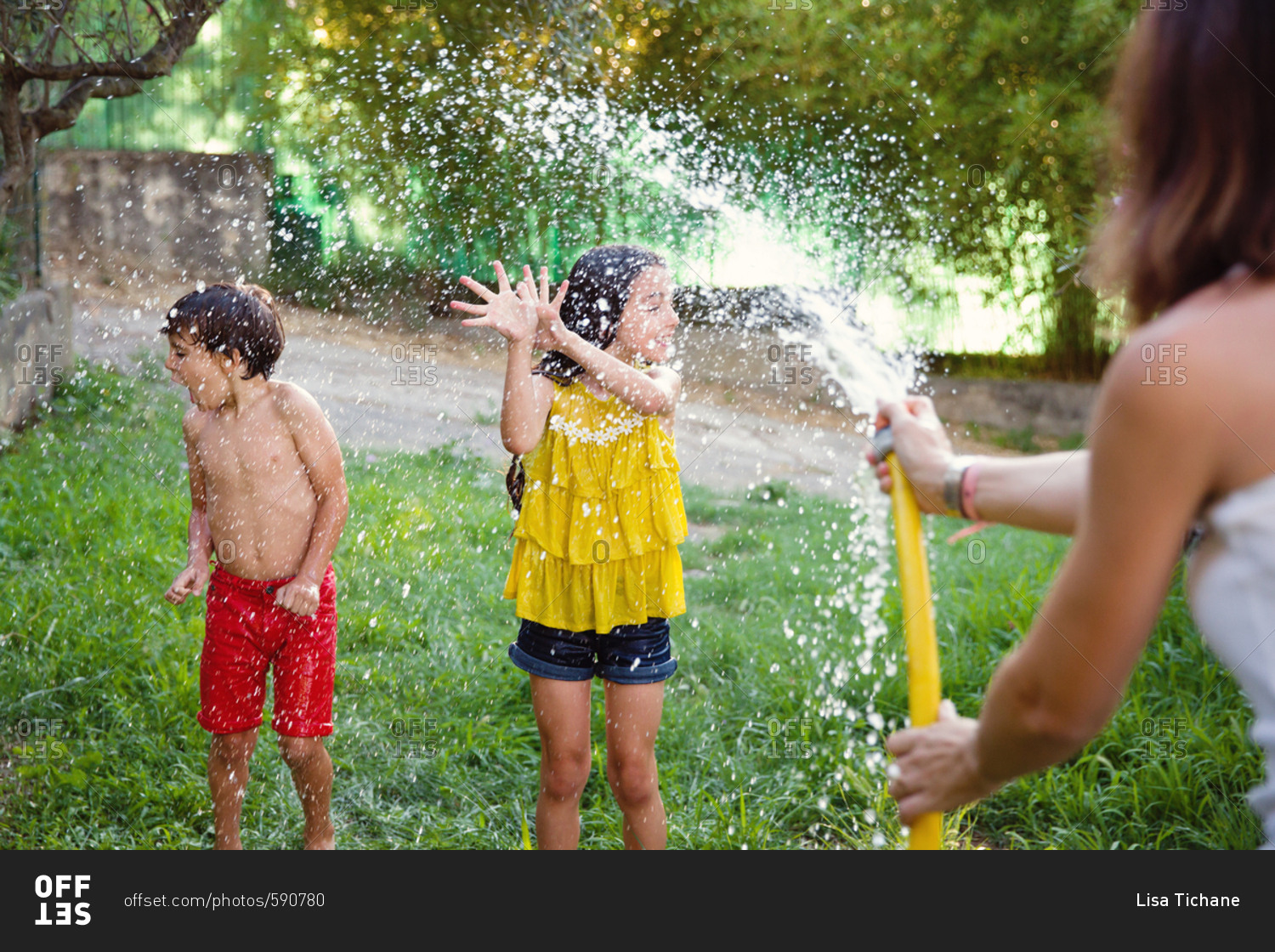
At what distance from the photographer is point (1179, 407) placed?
0.90 meters

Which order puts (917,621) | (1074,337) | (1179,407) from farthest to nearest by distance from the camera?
(1074,337) < (917,621) < (1179,407)

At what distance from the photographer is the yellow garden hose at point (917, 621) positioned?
135 centimetres

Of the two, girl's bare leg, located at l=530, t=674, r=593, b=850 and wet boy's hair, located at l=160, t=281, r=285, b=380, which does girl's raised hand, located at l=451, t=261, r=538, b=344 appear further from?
girl's bare leg, located at l=530, t=674, r=593, b=850

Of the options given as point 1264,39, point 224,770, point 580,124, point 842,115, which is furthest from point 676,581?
point 842,115

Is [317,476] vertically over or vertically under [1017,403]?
over

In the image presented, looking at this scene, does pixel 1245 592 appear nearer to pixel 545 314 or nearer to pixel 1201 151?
pixel 1201 151

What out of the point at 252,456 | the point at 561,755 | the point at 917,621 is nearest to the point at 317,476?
the point at 252,456

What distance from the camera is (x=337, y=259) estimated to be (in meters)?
5.40

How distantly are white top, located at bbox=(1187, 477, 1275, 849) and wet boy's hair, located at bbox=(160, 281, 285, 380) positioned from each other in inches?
79.1

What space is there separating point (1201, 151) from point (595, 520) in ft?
4.85

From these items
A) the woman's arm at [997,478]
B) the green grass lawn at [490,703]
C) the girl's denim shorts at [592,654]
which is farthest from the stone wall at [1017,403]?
the woman's arm at [997,478]

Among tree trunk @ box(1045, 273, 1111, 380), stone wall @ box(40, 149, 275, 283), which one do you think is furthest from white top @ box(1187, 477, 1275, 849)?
stone wall @ box(40, 149, 275, 283)

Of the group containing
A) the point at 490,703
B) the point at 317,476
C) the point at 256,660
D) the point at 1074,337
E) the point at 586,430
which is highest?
the point at 1074,337
